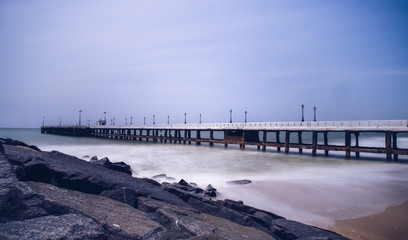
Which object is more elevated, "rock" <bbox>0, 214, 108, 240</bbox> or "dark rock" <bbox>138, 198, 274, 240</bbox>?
"rock" <bbox>0, 214, 108, 240</bbox>

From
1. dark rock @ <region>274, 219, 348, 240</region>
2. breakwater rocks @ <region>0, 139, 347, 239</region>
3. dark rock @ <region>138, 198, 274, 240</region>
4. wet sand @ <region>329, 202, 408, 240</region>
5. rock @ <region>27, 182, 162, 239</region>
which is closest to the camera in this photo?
breakwater rocks @ <region>0, 139, 347, 239</region>

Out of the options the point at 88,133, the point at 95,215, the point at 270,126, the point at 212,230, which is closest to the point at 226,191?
the point at 212,230

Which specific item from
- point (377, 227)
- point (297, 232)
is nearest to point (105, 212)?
point (297, 232)

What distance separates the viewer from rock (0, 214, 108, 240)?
9.36 feet

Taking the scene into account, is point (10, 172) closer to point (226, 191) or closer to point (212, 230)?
point (212, 230)

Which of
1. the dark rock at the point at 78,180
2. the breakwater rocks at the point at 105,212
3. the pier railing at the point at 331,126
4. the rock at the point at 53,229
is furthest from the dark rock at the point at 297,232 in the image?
the pier railing at the point at 331,126

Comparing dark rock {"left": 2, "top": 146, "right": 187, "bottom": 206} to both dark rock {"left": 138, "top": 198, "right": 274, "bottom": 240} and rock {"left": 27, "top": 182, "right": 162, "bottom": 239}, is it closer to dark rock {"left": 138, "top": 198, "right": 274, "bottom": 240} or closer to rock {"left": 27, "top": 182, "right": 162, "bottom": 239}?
dark rock {"left": 138, "top": 198, "right": 274, "bottom": 240}

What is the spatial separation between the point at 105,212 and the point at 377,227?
756 cm

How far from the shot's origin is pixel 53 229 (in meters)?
3.06

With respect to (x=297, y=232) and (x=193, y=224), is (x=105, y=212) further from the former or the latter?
(x=297, y=232)

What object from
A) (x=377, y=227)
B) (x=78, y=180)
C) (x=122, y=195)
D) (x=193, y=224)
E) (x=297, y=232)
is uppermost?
(x=78, y=180)

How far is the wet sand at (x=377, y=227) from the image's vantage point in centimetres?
646

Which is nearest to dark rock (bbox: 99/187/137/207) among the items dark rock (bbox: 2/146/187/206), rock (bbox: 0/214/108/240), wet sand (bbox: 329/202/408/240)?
dark rock (bbox: 2/146/187/206)

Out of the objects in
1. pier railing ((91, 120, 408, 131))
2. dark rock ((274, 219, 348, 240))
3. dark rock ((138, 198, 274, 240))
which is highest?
pier railing ((91, 120, 408, 131))
